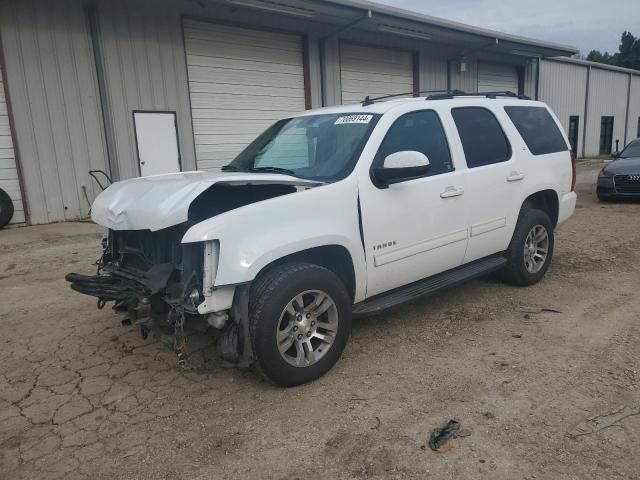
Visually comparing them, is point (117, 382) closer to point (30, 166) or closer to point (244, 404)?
point (244, 404)

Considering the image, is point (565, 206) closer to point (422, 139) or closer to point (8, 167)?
point (422, 139)

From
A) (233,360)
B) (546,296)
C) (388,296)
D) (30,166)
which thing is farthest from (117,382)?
(30,166)

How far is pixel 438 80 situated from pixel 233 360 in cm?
1640

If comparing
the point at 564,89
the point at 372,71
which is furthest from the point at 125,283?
the point at 564,89

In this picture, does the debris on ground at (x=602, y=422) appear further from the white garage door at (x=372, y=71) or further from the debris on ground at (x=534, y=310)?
the white garage door at (x=372, y=71)

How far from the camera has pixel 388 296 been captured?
392cm

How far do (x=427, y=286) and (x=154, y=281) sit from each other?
2.19 meters

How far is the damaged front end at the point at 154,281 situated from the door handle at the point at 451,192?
2109 mm

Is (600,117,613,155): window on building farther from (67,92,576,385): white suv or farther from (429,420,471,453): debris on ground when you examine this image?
(429,420,471,453): debris on ground

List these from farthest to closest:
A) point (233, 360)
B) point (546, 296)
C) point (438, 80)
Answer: point (438, 80) → point (546, 296) → point (233, 360)

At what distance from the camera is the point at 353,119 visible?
13.5ft

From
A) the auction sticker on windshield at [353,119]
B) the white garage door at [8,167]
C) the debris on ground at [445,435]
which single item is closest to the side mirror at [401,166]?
the auction sticker on windshield at [353,119]

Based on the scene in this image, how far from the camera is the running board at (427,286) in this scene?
12.2ft

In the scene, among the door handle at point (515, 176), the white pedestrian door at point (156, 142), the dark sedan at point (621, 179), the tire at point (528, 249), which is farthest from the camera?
the white pedestrian door at point (156, 142)
